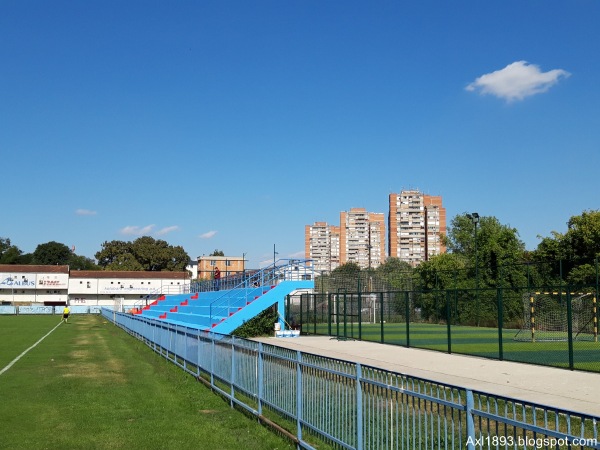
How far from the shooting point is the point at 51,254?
149875mm

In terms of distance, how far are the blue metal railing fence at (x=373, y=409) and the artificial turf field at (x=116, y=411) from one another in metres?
0.59

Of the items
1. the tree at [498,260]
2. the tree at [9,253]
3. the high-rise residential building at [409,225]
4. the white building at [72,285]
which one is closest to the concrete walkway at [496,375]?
the tree at [498,260]

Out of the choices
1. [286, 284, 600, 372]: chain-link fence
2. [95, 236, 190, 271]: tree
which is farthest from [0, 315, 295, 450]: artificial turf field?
[95, 236, 190, 271]: tree

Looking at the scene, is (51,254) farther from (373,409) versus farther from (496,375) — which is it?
(373,409)

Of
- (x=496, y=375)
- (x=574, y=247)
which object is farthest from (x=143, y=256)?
(x=496, y=375)

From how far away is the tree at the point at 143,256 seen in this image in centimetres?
12738

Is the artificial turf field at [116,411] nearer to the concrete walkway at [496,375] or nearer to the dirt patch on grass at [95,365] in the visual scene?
the dirt patch on grass at [95,365]

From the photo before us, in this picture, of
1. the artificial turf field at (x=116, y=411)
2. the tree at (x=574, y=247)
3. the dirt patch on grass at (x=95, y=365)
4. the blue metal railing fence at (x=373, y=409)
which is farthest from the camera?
the tree at (x=574, y=247)

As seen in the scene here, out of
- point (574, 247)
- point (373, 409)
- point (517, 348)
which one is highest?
point (574, 247)

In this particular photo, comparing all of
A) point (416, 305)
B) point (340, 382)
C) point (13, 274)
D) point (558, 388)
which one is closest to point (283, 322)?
point (416, 305)

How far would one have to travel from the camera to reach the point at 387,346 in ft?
92.4

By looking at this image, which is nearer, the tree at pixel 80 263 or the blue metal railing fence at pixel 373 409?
the blue metal railing fence at pixel 373 409

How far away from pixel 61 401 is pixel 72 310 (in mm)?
81173

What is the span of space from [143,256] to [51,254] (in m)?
34.5
